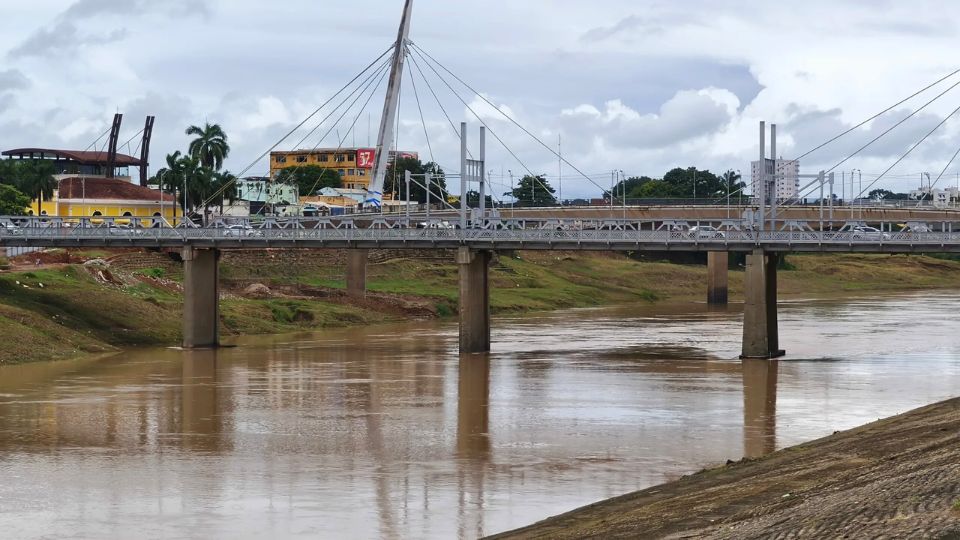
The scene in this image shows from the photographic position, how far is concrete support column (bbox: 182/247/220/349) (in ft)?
302

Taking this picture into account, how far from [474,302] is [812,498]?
58.6 m

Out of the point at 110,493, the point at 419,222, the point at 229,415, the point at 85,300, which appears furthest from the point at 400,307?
the point at 110,493

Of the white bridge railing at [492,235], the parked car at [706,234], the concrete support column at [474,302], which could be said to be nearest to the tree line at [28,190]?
the white bridge railing at [492,235]

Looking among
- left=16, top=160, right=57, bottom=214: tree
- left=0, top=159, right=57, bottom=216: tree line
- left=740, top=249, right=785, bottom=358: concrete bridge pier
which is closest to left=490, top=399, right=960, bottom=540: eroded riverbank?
left=740, top=249, right=785, bottom=358: concrete bridge pier

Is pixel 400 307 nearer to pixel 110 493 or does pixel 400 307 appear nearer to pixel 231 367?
pixel 231 367

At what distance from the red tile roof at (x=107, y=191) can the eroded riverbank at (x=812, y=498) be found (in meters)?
143

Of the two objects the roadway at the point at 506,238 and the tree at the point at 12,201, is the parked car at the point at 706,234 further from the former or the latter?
the tree at the point at 12,201

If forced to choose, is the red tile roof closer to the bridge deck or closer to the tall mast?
the tall mast

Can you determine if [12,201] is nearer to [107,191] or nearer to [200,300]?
[107,191]

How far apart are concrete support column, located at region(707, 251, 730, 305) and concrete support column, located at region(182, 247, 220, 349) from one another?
218 feet

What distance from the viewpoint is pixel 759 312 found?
3243 inches

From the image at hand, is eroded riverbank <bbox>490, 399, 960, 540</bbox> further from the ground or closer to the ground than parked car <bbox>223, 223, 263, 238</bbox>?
closer to the ground

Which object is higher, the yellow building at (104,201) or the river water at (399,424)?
the yellow building at (104,201)

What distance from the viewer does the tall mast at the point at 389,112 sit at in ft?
440
